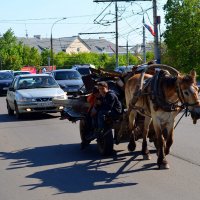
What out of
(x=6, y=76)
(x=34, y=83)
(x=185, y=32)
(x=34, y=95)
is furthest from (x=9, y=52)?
(x=34, y=95)

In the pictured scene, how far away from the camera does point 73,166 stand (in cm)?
913

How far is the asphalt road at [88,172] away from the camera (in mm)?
7160

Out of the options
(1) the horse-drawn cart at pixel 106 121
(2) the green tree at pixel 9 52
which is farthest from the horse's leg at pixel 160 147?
(2) the green tree at pixel 9 52

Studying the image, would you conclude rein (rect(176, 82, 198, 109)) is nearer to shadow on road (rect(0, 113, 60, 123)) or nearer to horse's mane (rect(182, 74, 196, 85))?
horse's mane (rect(182, 74, 196, 85))

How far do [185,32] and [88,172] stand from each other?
23.5 metres

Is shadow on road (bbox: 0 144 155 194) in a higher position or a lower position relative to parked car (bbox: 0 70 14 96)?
lower

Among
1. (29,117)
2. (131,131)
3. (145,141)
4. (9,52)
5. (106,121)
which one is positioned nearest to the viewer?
(145,141)

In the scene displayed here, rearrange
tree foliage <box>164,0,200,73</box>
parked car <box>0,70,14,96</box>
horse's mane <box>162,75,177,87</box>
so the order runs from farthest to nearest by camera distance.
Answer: parked car <box>0,70,14,96</box>, tree foliage <box>164,0,200,73</box>, horse's mane <box>162,75,177,87</box>

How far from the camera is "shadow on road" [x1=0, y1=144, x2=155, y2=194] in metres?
7.71

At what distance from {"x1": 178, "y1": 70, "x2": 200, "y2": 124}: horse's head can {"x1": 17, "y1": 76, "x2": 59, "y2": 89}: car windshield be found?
11.1 m

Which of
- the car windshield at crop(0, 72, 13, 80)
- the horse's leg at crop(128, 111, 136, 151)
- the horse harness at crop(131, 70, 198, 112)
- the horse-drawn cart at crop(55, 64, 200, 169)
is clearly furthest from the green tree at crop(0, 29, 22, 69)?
the horse harness at crop(131, 70, 198, 112)

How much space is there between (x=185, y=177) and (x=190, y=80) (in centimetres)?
150

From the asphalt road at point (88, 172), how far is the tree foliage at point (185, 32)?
18.5 m

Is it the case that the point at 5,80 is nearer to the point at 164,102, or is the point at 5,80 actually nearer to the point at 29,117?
the point at 29,117
